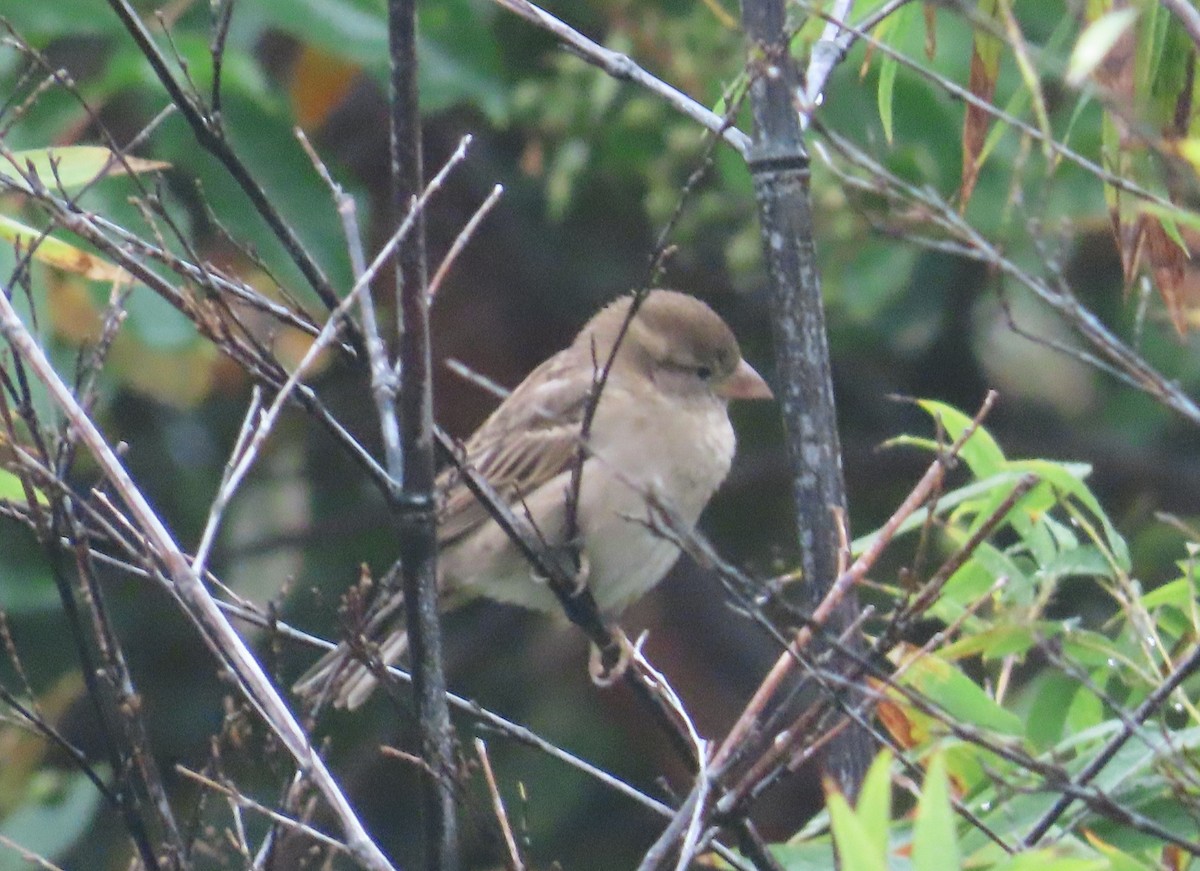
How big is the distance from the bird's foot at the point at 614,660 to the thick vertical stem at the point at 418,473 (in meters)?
0.28

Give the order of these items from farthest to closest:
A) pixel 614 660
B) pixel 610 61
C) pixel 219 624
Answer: pixel 614 660, pixel 610 61, pixel 219 624

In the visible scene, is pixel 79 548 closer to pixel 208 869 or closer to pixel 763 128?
pixel 763 128

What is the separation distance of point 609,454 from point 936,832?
2.20 metres

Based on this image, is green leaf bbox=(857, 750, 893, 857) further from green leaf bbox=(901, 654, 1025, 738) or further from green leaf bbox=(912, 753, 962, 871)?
green leaf bbox=(901, 654, 1025, 738)

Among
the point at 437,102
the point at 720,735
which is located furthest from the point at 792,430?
the point at 720,735

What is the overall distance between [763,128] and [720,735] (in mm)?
3367

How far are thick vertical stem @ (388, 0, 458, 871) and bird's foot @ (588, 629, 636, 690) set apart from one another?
28 cm

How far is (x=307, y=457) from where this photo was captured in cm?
587

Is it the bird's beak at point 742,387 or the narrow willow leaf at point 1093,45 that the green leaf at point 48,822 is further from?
the narrow willow leaf at point 1093,45

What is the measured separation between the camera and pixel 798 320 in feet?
8.43

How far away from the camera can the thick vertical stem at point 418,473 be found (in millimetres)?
2014

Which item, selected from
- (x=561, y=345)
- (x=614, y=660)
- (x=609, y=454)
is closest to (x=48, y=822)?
(x=609, y=454)

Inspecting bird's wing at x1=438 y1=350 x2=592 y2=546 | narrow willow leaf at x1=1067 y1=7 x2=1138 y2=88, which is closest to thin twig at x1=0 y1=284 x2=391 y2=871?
narrow willow leaf at x1=1067 y1=7 x2=1138 y2=88

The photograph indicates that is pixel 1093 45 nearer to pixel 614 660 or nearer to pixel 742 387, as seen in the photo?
pixel 614 660
